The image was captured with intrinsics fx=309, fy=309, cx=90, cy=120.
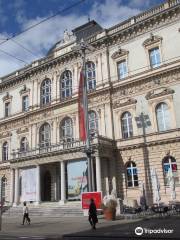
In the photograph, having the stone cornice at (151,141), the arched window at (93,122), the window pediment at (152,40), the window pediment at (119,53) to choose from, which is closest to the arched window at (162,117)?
Result: the stone cornice at (151,141)

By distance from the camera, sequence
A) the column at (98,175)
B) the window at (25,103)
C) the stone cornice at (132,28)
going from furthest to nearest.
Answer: the window at (25,103) → the stone cornice at (132,28) → the column at (98,175)

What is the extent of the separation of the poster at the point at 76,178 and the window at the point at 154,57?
463 inches

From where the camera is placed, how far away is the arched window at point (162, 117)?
1123 inches

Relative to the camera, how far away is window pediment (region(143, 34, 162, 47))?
30.3m

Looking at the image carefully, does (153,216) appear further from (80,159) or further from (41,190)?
(41,190)

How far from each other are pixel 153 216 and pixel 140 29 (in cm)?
1904

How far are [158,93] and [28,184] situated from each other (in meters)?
17.2

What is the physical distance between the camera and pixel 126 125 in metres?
31.2

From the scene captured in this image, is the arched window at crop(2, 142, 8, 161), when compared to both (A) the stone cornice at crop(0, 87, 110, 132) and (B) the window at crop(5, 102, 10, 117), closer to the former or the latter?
(A) the stone cornice at crop(0, 87, 110, 132)

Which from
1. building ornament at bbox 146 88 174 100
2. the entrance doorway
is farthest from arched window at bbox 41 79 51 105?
building ornament at bbox 146 88 174 100

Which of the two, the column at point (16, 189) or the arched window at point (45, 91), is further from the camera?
the arched window at point (45, 91)

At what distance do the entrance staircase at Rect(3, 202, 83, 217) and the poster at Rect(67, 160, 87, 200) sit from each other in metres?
1.13

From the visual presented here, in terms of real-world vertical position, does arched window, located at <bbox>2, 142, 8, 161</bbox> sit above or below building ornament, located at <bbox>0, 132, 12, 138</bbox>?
below

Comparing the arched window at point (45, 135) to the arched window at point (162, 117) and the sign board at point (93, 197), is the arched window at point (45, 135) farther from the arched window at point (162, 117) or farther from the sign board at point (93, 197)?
the sign board at point (93, 197)
